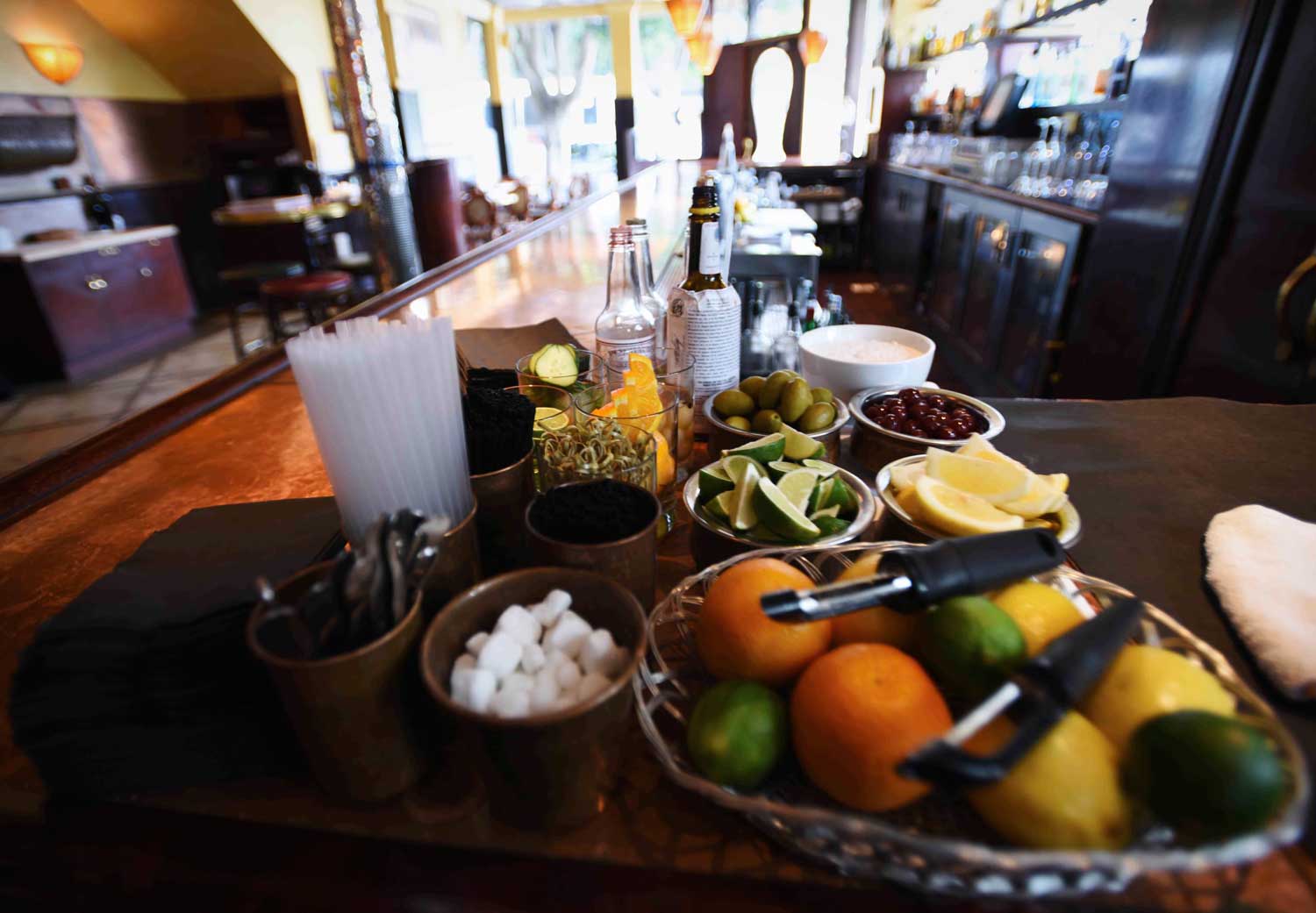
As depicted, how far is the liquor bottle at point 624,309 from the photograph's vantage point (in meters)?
1.05

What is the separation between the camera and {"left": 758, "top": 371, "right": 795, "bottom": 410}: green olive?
34.9 inches

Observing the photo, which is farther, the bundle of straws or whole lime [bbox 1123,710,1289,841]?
the bundle of straws

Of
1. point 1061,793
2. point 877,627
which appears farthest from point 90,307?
point 1061,793

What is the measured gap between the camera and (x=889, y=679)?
0.45 meters

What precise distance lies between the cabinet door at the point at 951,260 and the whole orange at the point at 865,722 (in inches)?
172

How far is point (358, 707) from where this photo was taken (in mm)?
436

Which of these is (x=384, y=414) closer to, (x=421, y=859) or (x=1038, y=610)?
(x=421, y=859)

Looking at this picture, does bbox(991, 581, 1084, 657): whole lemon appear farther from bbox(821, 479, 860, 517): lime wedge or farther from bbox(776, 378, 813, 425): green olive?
bbox(776, 378, 813, 425): green olive

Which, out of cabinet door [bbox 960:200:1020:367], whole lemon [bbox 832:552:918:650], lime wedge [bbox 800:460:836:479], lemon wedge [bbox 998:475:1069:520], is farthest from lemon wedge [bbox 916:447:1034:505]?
cabinet door [bbox 960:200:1020:367]

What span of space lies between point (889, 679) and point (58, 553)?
96 centimetres

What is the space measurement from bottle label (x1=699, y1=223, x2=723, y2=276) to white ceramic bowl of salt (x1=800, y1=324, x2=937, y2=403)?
0.27m

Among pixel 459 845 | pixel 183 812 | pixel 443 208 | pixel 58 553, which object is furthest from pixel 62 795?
pixel 443 208

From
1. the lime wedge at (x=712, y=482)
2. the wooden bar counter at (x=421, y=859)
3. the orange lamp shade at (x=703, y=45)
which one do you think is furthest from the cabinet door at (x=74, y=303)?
the lime wedge at (x=712, y=482)

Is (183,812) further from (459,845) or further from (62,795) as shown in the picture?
(459,845)
